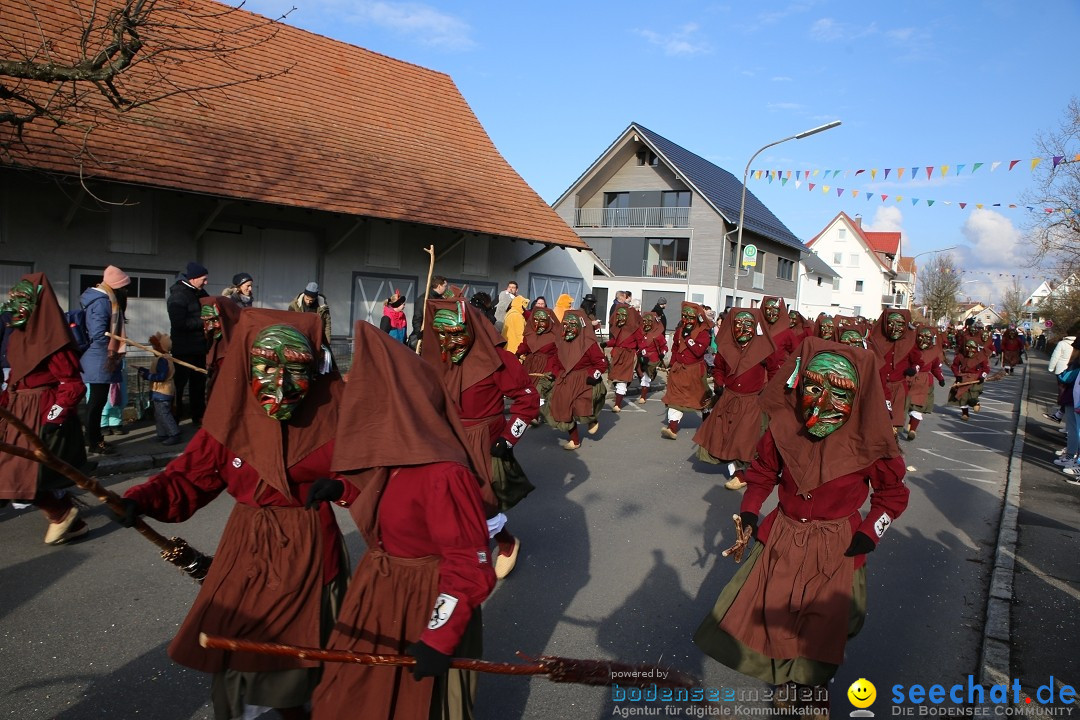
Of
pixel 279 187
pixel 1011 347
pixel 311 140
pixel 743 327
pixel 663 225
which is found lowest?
pixel 1011 347

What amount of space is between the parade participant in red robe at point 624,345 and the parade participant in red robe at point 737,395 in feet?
17.4

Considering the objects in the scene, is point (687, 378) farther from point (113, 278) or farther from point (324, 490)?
point (324, 490)

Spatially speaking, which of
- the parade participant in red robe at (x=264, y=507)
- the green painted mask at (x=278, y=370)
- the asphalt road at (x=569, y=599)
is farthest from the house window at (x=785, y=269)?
the green painted mask at (x=278, y=370)

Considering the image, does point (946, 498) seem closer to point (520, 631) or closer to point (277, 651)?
point (520, 631)

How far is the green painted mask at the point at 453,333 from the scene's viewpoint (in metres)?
5.28

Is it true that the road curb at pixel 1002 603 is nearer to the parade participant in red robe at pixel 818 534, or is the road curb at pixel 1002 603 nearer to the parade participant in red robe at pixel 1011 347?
the parade participant in red robe at pixel 818 534

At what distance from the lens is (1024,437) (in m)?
13.7

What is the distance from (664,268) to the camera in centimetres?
3697

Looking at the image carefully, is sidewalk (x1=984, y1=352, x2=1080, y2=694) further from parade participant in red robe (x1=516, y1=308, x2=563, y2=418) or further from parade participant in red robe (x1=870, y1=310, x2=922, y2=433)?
parade participant in red robe (x1=516, y1=308, x2=563, y2=418)

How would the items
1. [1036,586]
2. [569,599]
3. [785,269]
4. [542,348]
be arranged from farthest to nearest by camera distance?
[785,269], [542,348], [1036,586], [569,599]

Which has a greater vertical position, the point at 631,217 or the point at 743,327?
the point at 631,217

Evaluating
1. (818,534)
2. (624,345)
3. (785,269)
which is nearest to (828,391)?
(818,534)

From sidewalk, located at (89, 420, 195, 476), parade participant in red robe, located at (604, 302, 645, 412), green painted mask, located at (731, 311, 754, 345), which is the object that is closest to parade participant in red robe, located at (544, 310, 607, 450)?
green painted mask, located at (731, 311, 754, 345)

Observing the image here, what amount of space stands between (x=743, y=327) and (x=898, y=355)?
4.05 metres
